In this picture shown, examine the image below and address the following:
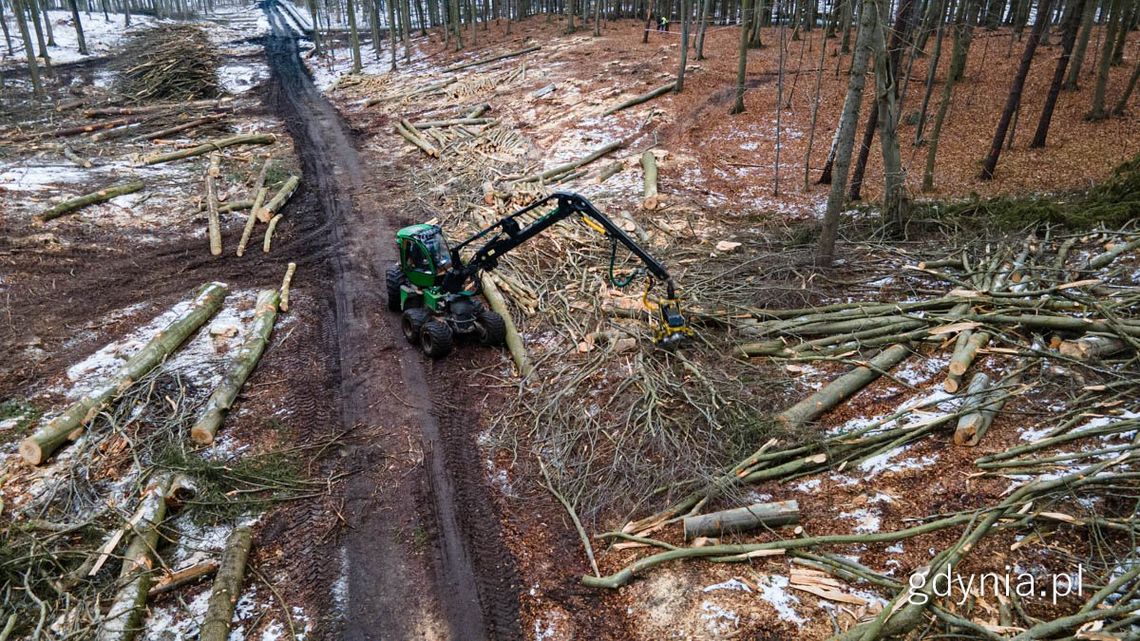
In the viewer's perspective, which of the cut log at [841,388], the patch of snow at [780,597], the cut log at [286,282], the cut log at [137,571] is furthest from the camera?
the cut log at [286,282]

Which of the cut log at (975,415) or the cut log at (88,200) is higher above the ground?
the cut log at (88,200)

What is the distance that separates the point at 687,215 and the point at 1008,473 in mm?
10677

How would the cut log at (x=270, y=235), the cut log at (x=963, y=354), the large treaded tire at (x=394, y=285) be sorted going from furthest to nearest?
1. the cut log at (x=270, y=235)
2. the large treaded tire at (x=394, y=285)
3. the cut log at (x=963, y=354)

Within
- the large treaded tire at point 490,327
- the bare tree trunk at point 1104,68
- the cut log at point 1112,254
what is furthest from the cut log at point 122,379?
the bare tree trunk at point 1104,68

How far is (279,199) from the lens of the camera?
19.2 m

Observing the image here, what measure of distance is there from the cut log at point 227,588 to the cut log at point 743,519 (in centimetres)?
547

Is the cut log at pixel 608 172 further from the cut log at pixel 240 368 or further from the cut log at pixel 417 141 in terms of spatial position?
the cut log at pixel 240 368

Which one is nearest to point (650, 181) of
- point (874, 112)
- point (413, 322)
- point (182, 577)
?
point (874, 112)

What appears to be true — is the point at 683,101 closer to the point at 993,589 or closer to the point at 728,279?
the point at 728,279

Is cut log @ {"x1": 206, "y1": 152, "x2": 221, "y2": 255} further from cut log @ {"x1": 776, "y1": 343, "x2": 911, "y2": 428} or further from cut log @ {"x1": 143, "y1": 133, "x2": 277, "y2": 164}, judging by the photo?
cut log @ {"x1": 776, "y1": 343, "x2": 911, "y2": 428}

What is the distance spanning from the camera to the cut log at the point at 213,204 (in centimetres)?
1633

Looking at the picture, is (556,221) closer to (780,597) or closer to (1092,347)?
(780,597)

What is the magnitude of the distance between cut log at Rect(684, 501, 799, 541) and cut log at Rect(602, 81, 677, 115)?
64.3ft

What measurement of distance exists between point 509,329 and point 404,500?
173 inches
